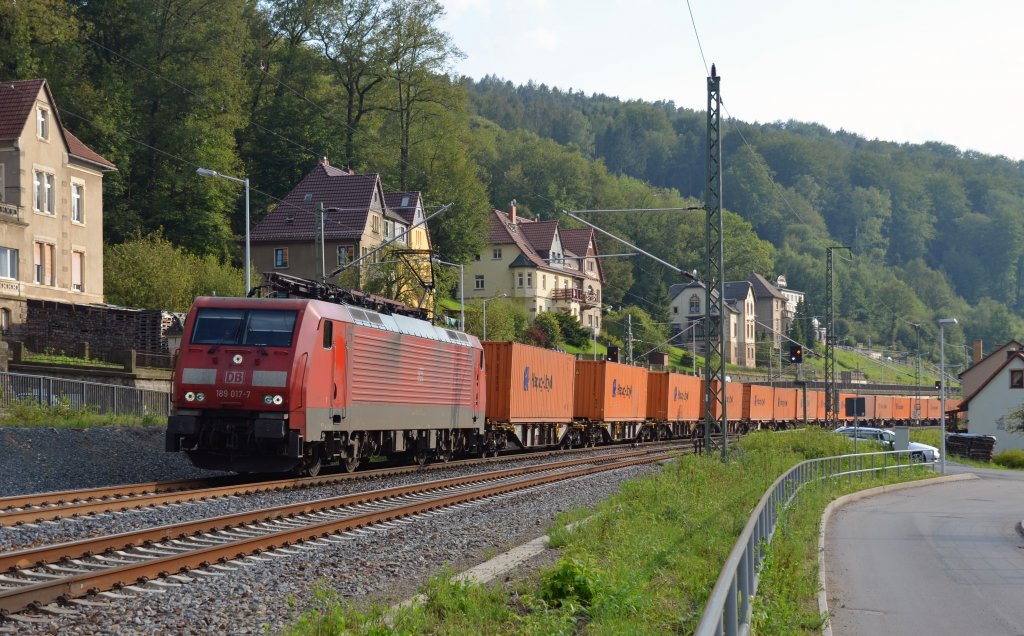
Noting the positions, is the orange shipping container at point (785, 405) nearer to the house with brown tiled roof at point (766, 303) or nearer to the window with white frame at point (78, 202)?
the window with white frame at point (78, 202)

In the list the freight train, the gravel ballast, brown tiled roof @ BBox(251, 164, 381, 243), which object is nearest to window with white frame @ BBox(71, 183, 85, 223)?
brown tiled roof @ BBox(251, 164, 381, 243)

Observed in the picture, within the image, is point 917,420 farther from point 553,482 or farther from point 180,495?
point 180,495

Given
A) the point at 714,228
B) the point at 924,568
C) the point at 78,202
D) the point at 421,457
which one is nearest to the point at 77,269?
the point at 78,202

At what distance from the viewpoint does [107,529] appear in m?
13.6

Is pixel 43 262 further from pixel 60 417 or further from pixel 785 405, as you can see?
pixel 785 405

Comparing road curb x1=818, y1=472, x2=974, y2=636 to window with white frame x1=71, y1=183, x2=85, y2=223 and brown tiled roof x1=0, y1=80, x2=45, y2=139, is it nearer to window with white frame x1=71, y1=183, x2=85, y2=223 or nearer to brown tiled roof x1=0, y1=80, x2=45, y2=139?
brown tiled roof x1=0, y1=80, x2=45, y2=139

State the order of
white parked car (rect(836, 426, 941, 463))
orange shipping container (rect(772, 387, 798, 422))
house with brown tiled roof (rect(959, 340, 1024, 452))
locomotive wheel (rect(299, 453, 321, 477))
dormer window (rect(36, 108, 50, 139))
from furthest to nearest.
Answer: house with brown tiled roof (rect(959, 340, 1024, 452)) < orange shipping container (rect(772, 387, 798, 422)) < dormer window (rect(36, 108, 50, 139)) < white parked car (rect(836, 426, 941, 463)) < locomotive wheel (rect(299, 453, 321, 477))

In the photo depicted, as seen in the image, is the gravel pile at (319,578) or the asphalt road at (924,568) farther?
the asphalt road at (924,568)

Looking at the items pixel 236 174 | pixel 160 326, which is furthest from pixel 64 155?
pixel 236 174

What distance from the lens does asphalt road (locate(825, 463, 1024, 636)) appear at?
11.5 metres

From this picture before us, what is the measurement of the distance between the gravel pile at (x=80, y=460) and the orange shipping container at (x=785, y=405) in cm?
4901

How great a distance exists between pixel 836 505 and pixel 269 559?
14.9 meters

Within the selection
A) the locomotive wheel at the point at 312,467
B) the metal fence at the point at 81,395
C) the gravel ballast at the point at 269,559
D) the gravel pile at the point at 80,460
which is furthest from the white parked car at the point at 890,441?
the gravel pile at the point at 80,460

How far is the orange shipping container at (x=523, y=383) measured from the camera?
32.3 metres
